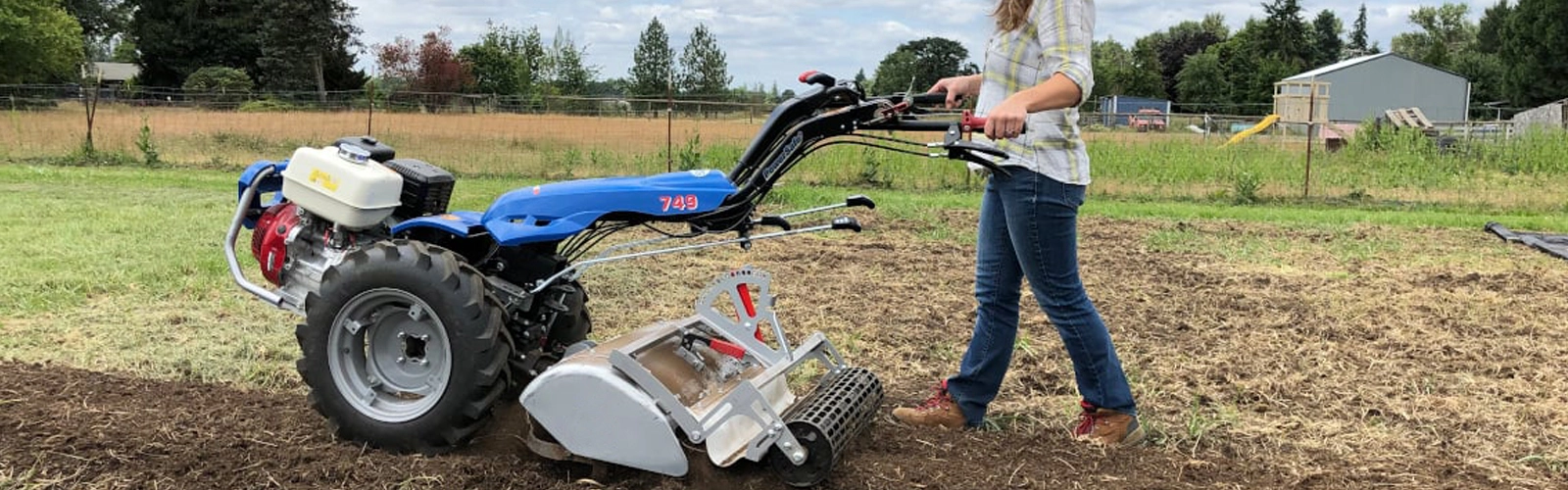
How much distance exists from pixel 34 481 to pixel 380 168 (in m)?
1.31

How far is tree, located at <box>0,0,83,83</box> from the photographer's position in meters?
45.2

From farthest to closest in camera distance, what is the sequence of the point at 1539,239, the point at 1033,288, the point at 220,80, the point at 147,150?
the point at 220,80 < the point at 147,150 < the point at 1539,239 < the point at 1033,288

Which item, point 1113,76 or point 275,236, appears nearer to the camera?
point 275,236

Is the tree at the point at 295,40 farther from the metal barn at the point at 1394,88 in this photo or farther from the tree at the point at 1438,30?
the tree at the point at 1438,30

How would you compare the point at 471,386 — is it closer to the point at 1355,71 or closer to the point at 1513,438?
the point at 1513,438

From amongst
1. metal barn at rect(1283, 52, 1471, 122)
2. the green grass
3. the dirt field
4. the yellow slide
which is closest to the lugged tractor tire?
the dirt field

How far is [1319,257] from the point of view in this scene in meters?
8.03

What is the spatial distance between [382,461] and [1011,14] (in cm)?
227

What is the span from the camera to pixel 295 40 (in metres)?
51.8

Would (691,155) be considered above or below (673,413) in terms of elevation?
above

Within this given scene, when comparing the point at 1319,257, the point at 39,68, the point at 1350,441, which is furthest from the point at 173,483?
the point at 39,68

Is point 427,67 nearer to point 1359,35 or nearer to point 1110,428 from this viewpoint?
point 1110,428

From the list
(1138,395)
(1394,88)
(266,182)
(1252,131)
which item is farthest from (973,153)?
(1394,88)

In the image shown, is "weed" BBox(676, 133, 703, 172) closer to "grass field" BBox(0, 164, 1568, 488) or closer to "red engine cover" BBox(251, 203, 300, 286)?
"grass field" BBox(0, 164, 1568, 488)
